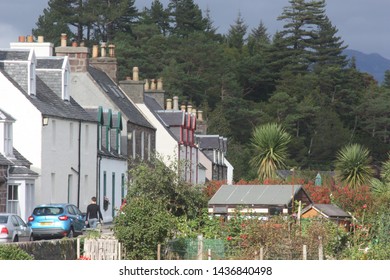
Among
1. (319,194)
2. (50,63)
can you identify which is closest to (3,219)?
(319,194)

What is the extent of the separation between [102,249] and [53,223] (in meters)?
10.3

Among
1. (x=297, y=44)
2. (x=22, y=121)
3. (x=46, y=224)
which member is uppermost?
(x=297, y=44)

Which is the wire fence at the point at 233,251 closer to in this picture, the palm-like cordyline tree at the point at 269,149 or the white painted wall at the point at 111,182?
the white painted wall at the point at 111,182

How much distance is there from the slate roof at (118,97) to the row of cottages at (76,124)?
75 millimetres

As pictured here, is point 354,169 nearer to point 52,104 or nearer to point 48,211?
point 52,104

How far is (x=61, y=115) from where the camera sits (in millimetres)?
57000

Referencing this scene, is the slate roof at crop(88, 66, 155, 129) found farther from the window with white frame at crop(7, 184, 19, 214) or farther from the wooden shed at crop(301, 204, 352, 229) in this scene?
the wooden shed at crop(301, 204, 352, 229)

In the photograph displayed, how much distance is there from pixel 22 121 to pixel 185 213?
1215 centimetres

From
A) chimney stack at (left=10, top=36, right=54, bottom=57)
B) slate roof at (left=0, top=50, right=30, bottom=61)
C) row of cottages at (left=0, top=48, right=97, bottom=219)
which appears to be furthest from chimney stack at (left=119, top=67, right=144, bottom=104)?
slate roof at (left=0, top=50, right=30, bottom=61)

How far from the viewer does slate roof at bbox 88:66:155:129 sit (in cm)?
6925

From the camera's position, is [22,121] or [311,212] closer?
[311,212]

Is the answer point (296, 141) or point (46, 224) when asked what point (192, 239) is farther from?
point (296, 141)
